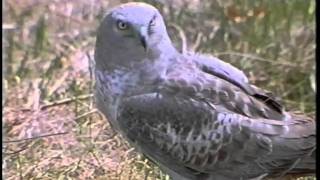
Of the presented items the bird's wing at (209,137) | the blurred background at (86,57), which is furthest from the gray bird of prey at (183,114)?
the blurred background at (86,57)

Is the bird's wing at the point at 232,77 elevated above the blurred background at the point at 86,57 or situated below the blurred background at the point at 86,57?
above

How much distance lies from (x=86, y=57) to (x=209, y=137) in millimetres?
1303

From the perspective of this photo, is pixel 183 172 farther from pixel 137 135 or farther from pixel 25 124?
pixel 25 124

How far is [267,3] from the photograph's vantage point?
12.6ft

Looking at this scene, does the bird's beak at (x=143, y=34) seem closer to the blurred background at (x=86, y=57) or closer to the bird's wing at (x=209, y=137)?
the bird's wing at (x=209, y=137)

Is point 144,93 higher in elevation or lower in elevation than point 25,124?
higher

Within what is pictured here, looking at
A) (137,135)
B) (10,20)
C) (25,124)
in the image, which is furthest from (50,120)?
(137,135)

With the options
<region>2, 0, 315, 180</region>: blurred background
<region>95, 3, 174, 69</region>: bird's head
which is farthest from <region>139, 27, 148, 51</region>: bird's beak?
<region>2, 0, 315, 180</region>: blurred background

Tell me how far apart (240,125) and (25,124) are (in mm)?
A: 1076

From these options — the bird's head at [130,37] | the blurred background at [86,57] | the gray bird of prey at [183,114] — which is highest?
the bird's head at [130,37]

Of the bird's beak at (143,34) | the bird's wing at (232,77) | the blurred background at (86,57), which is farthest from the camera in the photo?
the blurred background at (86,57)

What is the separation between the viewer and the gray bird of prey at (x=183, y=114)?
2.54 m

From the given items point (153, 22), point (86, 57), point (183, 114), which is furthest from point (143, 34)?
point (86, 57)

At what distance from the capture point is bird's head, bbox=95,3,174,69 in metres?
2.52
